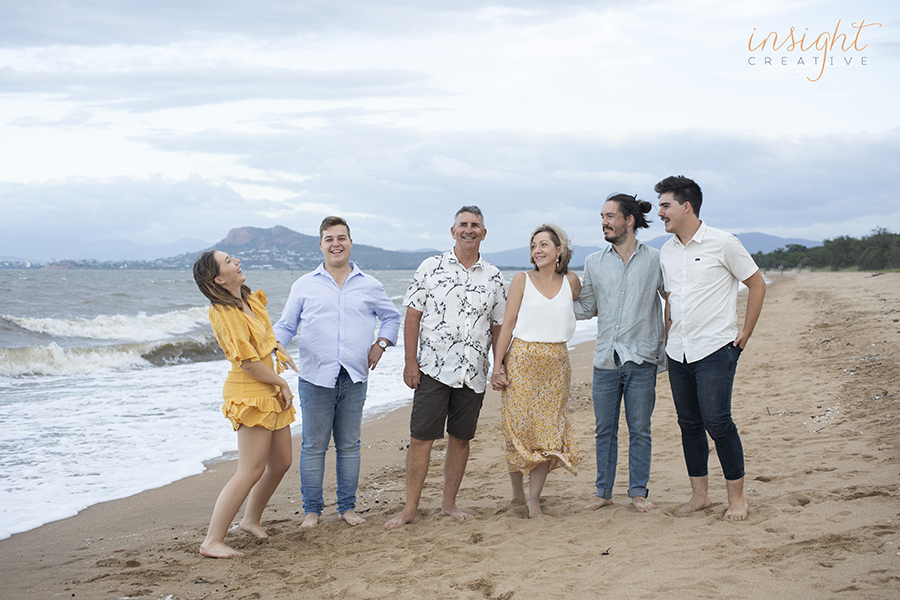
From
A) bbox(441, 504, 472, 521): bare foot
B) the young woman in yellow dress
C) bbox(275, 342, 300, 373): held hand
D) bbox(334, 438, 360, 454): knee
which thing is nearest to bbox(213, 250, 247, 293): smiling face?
the young woman in yellow dress

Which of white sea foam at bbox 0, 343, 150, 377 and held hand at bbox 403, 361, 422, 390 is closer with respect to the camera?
held hand at bbox 403, 361, 422, 390

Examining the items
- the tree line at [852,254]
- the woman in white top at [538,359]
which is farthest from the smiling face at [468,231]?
the tree line at [852,254]

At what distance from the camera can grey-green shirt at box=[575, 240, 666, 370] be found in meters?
4.19

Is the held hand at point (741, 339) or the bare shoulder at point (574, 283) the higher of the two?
the bare shoulder at point (574, 283)

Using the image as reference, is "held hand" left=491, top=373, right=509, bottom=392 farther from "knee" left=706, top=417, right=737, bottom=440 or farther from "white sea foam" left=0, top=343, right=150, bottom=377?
"white sea foam" left=0, top=343, right=150, bottom=377

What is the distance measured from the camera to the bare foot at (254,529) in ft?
13.6

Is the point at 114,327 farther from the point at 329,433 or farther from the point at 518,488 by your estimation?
the point at 518,488

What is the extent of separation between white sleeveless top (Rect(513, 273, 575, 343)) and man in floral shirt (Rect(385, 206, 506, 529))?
22cm

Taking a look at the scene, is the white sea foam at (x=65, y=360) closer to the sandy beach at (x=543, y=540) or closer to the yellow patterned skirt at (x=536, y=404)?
the sandy beach at (x=543, y=540)

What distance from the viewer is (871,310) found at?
15578mm

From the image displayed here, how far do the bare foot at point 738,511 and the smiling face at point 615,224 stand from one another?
1.79 meters

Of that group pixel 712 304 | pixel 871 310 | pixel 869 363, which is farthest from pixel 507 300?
pixel 871 310

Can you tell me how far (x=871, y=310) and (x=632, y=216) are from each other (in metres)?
14.5

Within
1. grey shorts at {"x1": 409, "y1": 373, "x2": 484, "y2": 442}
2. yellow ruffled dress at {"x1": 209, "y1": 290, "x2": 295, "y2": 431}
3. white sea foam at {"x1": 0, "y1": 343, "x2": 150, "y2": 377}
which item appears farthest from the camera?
white sea foam at {"x1": 0, "y1": 343, "x2": 150, "y2": 377}
